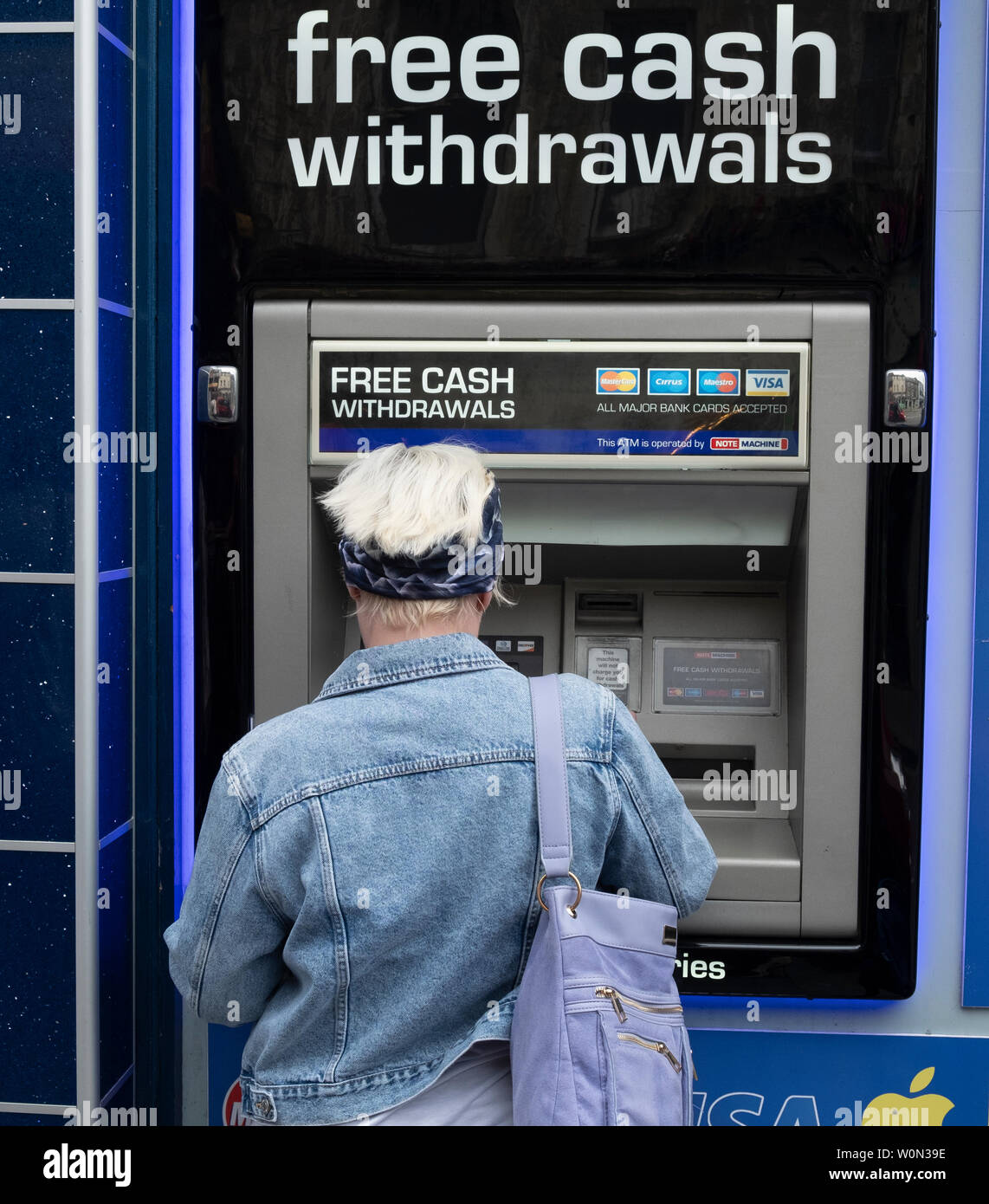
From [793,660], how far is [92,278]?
4.99 ft

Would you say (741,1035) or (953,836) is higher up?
(953,836)

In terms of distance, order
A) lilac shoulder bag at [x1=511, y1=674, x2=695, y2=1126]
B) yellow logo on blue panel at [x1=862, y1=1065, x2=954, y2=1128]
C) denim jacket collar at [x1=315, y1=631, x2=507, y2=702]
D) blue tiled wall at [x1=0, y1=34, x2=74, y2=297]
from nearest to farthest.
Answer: lilac shoulder bag at [x1=511, y1=674, x2=695, y2=1126], denim jacket collar at [x1=315, y1=631, x2=507, y2=702], blue tiled wall at [x1=0, y1=34, x2=74, y2=297], yellow logo on blue panel at [x1=862, y1=1065, x2=954, y2=1128]

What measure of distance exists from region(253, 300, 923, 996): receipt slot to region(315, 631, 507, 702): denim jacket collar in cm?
71

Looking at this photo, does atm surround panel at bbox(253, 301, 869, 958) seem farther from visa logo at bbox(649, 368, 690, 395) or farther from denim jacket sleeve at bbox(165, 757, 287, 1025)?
denim jacket sleeve at bbox(165, 757, 287, 1025)

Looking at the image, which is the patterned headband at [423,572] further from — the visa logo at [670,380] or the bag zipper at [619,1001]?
the visa logo at [670,380]

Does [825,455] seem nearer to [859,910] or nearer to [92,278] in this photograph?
[859,910]

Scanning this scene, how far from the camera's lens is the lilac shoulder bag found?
140 cm

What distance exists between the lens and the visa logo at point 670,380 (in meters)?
2.12

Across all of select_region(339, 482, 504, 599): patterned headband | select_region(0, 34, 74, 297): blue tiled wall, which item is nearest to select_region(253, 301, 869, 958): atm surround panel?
select_region(0, 34, 74, 297): blue tiled wall

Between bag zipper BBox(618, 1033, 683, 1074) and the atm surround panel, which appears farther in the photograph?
the atm surround panel

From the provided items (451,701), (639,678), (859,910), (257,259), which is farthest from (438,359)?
(859,910)

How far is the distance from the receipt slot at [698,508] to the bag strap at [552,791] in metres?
0.79

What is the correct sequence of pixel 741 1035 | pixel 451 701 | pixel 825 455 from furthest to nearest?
pixel 741 1035 < pixel 825 455 < pixel 451 701

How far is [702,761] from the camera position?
227 cm
